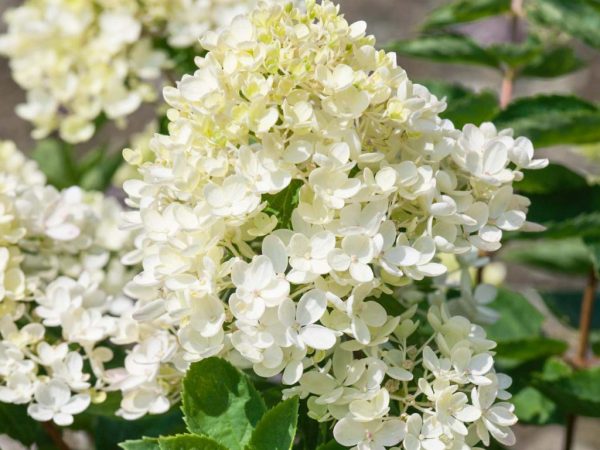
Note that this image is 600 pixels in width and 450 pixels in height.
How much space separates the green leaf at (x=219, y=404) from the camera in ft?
2.14

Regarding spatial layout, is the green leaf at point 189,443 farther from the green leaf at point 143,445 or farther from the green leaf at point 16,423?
the green leaf at point 16,423

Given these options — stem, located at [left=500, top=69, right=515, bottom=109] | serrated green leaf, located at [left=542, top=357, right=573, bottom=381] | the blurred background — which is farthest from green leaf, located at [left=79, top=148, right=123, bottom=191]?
the blurred background

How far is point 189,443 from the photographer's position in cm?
62

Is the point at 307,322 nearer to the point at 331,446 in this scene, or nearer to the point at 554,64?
the point at 331,446

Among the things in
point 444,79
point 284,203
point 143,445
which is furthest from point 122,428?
point 444,79

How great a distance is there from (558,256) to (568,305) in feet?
0.29

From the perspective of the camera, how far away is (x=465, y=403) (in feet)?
2.01

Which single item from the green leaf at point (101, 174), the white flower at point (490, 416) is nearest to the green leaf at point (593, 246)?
the white flower at point (490, 416)

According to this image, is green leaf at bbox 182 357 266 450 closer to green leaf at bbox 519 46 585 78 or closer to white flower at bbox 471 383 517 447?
white flower at bbox 471 383 517 447

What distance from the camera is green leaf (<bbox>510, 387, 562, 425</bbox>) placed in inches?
41.8

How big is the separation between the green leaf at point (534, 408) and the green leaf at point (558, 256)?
19cm

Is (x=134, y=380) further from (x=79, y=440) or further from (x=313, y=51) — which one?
(x=79, y=440)

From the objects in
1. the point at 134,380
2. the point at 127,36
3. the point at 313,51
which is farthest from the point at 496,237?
the point at 127,36

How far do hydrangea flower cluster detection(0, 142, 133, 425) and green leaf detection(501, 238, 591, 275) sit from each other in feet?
1.92
